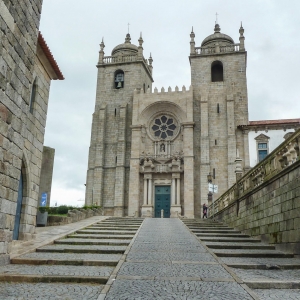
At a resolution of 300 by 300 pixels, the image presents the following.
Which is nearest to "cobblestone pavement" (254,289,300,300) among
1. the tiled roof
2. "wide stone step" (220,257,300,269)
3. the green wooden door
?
"wide stone step" (220,257,300,269)

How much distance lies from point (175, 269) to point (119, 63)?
30253 millimetres

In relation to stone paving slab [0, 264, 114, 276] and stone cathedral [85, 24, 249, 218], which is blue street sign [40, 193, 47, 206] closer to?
stone paving slab [0, 264, 114, 276]

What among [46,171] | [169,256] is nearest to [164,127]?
[46,171]

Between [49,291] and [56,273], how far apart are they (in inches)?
41.5

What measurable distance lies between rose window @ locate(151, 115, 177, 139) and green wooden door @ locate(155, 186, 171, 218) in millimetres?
4781

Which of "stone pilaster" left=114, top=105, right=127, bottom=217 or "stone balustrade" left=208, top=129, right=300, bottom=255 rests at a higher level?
"stone pilaster" left=114, top=105, right=127, bottom=217

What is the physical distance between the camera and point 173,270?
6.23 metres

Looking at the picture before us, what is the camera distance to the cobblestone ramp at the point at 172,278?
464cm

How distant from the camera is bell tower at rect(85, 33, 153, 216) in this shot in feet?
99.2

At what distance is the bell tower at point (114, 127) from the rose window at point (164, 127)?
2482 mm

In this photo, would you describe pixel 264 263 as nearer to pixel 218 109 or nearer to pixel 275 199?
pixel 275 199

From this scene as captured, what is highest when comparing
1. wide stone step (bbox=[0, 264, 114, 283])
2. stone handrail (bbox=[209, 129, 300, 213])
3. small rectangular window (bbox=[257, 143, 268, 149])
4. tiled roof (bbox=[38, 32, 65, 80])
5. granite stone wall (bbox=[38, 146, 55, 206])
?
small rectangular window (bbox=[257, 143, 268, 149])

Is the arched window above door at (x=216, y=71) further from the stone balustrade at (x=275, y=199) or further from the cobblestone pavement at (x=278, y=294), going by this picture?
the cobblestone pavement at (x=278, y=294)

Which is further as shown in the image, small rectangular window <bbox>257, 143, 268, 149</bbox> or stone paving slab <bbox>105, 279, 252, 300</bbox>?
small rectangular window <bbox>257, 143, 268, 149</bbox>
